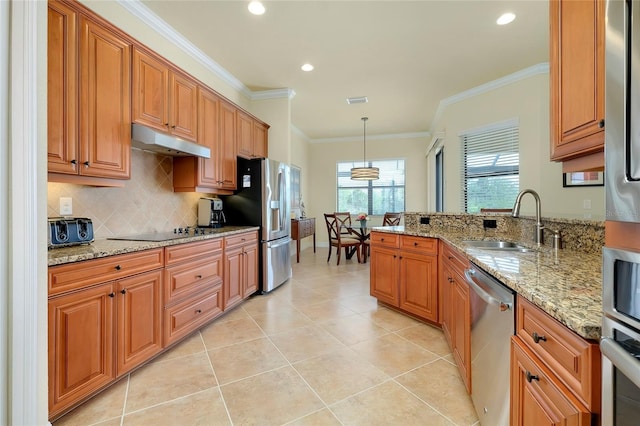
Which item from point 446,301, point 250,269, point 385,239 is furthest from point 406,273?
point 250,269

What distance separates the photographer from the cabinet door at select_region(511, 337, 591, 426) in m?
0.75

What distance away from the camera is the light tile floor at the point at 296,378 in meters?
1.56

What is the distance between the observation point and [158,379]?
1.87 m

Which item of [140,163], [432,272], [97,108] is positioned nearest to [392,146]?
[432,272]

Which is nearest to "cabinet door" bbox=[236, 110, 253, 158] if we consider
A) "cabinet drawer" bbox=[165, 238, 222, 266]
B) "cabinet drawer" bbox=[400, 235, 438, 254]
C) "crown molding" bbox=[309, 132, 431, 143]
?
"cabinet drawer" bbox=[165, 238, 222, 266]

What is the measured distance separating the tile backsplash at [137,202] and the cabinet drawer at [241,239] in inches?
23.2

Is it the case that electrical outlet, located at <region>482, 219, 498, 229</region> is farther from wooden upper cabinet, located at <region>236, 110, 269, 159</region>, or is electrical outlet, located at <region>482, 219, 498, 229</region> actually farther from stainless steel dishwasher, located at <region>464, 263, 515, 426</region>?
wooden upper cabinet, located at <region>236, 110, 269, 159</region>

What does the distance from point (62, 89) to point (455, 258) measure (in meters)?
2.72

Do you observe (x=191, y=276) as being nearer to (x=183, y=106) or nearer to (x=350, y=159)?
(x=183, y=106)

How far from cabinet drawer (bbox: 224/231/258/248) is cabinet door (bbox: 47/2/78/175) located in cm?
143

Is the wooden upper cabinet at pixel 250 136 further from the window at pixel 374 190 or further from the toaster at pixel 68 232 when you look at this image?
the window at pixel 374 190

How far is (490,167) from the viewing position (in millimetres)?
4355

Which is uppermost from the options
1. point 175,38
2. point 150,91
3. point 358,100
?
point 358,100

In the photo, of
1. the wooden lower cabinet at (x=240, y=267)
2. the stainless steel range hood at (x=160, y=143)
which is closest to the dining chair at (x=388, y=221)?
the wooden lower cabinet at (x=240, y=267)
